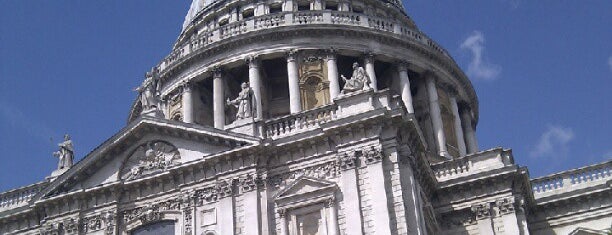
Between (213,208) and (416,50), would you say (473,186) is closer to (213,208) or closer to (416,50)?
(213,208)

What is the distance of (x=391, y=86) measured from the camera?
150ft

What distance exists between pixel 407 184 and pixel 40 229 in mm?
14076

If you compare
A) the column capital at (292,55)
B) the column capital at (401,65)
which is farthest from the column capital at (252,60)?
the column capital at (401,65)

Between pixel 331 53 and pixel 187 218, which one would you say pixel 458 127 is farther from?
pixel 187 218

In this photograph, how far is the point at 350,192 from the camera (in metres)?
28.2

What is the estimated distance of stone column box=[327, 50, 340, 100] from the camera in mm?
43000

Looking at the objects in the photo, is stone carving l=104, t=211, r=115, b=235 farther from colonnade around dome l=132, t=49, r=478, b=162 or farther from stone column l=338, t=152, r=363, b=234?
colonnade around dome l=132, t=49, r=478, b=162

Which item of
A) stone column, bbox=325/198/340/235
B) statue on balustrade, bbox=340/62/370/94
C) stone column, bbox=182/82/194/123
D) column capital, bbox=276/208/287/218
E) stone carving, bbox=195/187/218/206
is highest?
stone column, bbox=182/82/194/123

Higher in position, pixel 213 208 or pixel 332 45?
pixel 332 45

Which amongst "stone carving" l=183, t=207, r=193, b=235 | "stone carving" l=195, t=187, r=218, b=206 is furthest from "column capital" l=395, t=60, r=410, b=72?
"stone carving" l=183, t=207, r=193, b=235

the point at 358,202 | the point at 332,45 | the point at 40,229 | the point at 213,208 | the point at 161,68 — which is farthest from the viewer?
the point at 161,68

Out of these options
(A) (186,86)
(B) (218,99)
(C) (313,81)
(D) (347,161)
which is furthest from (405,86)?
(D) (347,161)

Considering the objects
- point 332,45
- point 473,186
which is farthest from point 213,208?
point 332,45

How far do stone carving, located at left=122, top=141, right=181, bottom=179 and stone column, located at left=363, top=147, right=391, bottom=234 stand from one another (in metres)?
7.41
